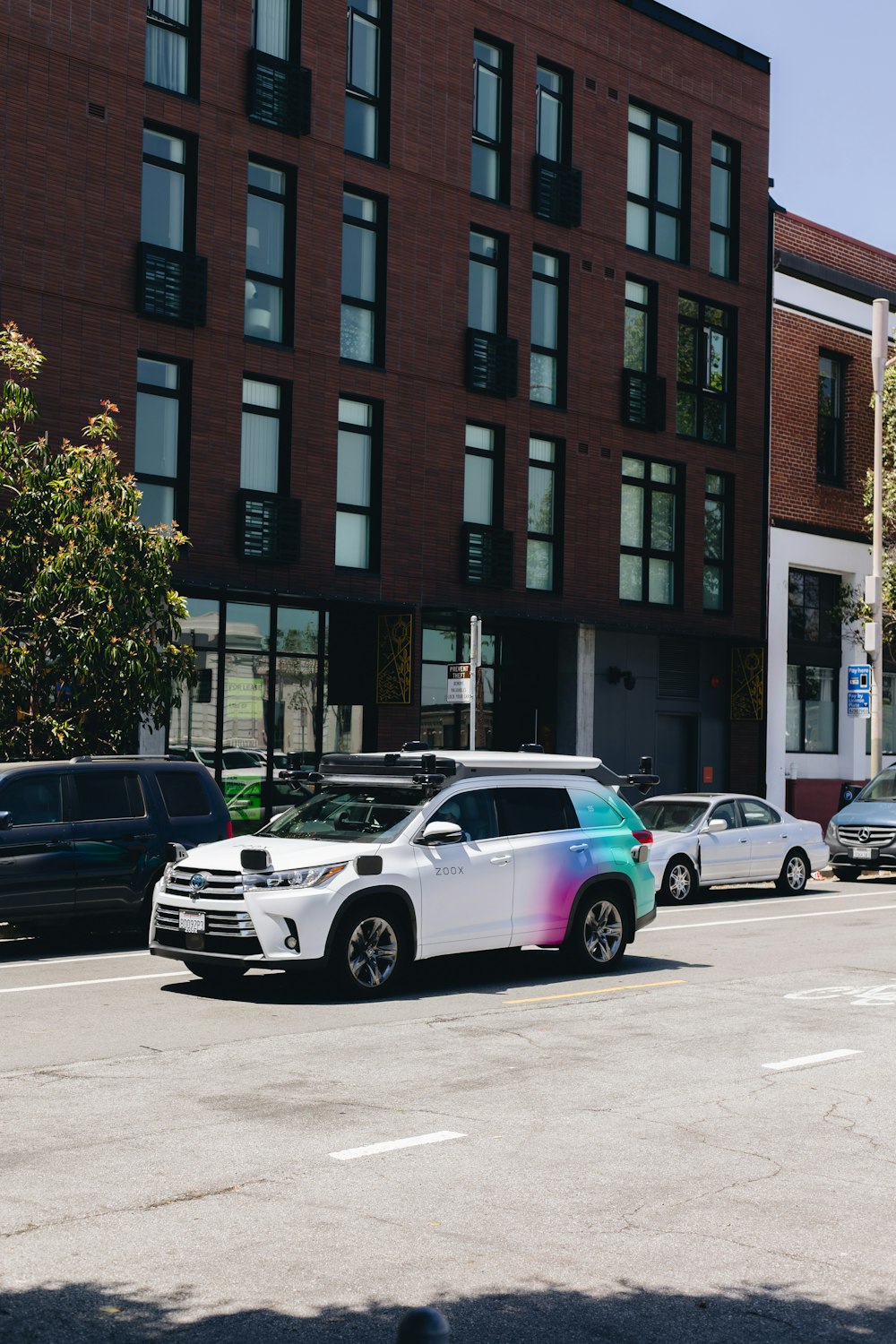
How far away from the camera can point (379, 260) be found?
87.9 feet

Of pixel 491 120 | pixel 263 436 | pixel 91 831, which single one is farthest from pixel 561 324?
pixel 91 831

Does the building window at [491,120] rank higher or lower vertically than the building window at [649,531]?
higher

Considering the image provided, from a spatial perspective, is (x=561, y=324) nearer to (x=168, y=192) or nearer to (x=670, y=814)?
(x=168, y=192)

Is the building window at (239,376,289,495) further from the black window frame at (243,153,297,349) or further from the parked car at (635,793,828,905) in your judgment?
the parked car at (635,793,828,905)

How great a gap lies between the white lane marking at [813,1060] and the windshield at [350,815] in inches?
147

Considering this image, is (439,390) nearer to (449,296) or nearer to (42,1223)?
(449,296)

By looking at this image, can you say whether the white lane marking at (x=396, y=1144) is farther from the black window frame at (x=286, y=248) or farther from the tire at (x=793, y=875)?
the black window frame at (x=286, y=248)

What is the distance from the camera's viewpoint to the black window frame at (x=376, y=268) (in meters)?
26.4

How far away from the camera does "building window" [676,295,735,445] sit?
106 feet

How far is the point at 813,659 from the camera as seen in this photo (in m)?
35.0

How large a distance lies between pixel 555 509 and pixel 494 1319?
24.9 m

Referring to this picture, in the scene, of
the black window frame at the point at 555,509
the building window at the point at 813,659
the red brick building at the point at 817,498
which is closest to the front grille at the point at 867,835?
Answer: the black window frame at the point at 555,509

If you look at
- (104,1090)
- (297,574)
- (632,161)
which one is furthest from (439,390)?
(104,1090)

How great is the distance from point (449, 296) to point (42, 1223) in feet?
76.0
